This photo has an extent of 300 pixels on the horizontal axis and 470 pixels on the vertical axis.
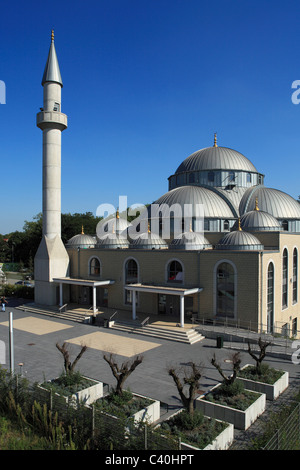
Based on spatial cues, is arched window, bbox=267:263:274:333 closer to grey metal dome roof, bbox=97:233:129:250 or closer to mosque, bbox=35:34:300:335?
mosque, bbox=35:34:300:335

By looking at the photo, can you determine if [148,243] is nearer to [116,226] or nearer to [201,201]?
[201,201]

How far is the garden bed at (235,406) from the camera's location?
11352mm

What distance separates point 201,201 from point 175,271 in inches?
352

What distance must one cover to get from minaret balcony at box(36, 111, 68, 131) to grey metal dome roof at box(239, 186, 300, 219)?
1919 centimetres

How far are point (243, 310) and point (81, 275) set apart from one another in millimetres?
16060

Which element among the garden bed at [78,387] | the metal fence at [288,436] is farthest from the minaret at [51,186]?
the metal fence at [288,436]

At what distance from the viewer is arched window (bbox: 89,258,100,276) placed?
31672 millimetres

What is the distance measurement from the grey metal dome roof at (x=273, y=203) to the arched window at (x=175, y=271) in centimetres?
1117

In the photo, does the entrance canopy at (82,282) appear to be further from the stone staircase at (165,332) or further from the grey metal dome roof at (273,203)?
the grey metal dome roof at (273,203)

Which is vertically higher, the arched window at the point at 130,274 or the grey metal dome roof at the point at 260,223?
the grey metal dome roof at the point at 260,223

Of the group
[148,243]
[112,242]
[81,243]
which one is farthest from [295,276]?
[81,243]
